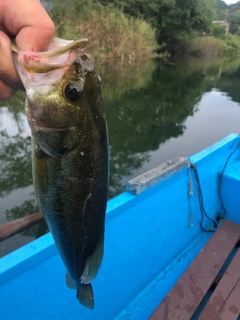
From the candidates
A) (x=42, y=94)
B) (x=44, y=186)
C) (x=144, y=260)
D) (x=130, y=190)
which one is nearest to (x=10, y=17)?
(x=42, y=94)

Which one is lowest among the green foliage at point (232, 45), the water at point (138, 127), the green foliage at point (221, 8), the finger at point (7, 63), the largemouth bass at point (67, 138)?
the green foliage at point (232, 45)

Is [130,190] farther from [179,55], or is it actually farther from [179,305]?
[179,55]

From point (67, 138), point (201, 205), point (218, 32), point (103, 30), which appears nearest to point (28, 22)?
point (67, 138)

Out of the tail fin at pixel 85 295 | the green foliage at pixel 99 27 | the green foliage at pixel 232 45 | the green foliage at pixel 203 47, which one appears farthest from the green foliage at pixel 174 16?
the tail fin at pixel 85 295

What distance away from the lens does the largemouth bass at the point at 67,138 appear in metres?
0.86

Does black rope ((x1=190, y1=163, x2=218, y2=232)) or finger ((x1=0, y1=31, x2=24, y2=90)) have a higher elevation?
finger ((x1=0, y1=31, x2=24, y2=90))

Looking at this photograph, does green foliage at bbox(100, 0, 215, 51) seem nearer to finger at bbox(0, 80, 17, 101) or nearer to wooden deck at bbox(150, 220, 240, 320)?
wooden deck at bbox(150, 220, 240, 320)

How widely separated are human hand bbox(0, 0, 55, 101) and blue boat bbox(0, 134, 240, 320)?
1.18 meters

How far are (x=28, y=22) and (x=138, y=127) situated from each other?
24.6ft

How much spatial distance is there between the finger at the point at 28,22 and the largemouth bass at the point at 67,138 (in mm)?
45

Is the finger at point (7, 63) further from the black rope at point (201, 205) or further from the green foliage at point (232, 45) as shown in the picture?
the green foliage at point (232, 45)

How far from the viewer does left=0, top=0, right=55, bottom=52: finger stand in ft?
2.95

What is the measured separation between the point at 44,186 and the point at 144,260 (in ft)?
6.40

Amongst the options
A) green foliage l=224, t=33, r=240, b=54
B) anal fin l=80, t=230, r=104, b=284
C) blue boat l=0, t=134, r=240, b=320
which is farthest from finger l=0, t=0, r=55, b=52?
green foliage l=224, t=33, r=240, b=54
